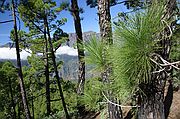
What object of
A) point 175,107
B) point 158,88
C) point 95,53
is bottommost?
point 175,107

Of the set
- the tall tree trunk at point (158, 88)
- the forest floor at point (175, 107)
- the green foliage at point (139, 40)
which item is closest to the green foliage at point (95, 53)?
the green foliage at point (139, 40)

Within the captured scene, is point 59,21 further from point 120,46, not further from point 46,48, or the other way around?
point 120,46

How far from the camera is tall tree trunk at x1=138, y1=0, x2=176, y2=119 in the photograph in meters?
1.90

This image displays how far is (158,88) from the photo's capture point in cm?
195

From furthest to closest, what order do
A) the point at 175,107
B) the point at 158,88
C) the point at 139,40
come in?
1. the point at 175,107
2. the point at 158,88
3. the point at 139,40

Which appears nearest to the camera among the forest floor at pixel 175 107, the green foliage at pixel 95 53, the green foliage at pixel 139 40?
the green foliage at pixel 139 40

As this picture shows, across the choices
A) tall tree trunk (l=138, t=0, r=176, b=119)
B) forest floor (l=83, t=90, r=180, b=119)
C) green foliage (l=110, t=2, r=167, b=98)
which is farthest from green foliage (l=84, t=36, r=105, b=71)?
forest floor (l=83, t=90, r=180, b=119)

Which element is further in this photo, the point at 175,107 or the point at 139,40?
the point at 175,107

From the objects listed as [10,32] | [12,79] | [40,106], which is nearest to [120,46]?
[10,32]

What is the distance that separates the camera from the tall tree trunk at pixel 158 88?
75.0 inches

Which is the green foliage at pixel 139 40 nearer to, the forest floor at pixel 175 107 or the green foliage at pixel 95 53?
the green foliage at pixel 95 53

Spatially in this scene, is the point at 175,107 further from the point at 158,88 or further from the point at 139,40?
the point at 139,40

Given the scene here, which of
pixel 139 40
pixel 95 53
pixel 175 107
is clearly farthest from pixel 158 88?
pixel 175 107

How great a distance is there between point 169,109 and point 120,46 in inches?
216
